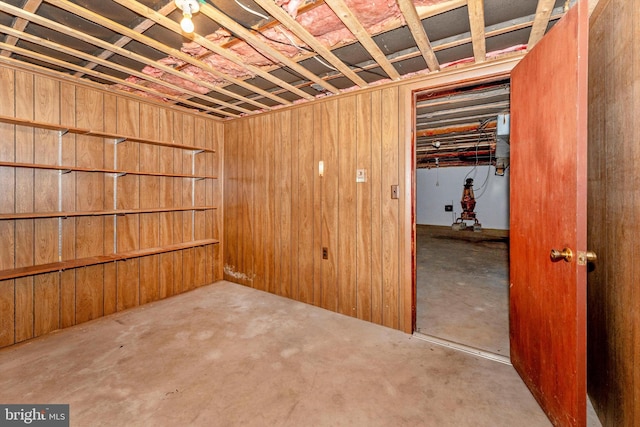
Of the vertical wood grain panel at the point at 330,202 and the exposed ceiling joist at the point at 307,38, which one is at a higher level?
the exposed ceiling joist at the point at 307,38

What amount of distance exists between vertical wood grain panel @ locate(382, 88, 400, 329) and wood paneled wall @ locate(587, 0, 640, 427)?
4.27 ft

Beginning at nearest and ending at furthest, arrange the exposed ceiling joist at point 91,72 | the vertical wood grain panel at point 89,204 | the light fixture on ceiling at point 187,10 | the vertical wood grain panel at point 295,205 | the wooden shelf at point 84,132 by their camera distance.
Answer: the light fixture on ceiling at point 187,10 → the exposed ceiling joist at point 91,72 → the wooden shelf at point 84,132 → the vertical wood grain panel at point 89,204 → the vertical wood grain panel at point 295,205

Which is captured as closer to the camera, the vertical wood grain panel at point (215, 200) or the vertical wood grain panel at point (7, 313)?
the vertical wood grain panel at point (7, 313)

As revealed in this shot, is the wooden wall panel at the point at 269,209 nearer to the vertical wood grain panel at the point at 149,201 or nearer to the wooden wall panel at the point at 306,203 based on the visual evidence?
the wooden wall panel at the point at 306,203

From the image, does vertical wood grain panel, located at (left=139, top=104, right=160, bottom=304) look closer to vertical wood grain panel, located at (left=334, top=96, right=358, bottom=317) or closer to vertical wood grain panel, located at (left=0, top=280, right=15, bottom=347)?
vertical wood grain panel, located at (left=0, top=280, right=15, bottom=347)

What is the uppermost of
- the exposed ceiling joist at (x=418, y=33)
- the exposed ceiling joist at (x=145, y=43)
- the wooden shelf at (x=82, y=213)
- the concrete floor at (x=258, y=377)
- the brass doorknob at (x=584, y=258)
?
the exposed ceiling joist at (x=145, y=43)

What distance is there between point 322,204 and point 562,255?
2.10 meters

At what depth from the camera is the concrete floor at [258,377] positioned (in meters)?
1.58

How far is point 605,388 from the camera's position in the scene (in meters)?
1.48

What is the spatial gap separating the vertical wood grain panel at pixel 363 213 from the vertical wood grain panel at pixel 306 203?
566 millimetres

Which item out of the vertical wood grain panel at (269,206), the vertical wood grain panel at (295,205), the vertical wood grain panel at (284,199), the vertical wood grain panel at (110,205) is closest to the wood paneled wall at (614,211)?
the vertical wood grain panel at (295,205)

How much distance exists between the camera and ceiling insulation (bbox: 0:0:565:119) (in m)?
1.60

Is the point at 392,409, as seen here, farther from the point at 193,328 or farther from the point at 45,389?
the point at 45,389

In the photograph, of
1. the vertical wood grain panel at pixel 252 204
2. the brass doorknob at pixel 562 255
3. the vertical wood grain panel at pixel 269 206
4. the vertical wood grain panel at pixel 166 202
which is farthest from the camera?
the vertical wood grain panel at pixel 252 204
